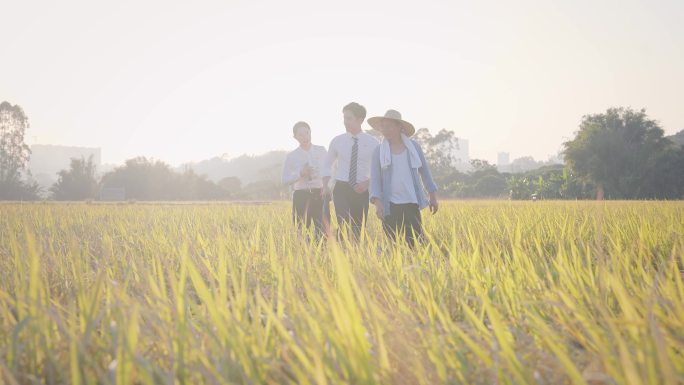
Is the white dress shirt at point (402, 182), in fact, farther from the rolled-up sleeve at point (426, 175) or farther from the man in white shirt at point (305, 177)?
the man in white shirt at point (305, 177)

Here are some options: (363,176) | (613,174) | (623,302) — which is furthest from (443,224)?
(613,174)

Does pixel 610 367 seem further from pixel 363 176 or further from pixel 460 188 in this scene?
pixel 460 188

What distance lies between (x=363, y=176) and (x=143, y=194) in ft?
145

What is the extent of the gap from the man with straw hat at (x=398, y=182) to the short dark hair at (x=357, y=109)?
0.67 meters

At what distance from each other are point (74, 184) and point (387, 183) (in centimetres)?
4328

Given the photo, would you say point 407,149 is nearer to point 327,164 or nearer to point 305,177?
point 327,164

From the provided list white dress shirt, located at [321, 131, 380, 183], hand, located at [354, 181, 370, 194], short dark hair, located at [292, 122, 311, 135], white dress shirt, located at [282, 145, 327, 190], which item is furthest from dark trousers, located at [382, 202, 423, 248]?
short dark hair, located at [292, 122, 311, 135]

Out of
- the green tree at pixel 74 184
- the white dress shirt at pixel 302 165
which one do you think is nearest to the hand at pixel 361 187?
the white dress shirt at pixel 302 165

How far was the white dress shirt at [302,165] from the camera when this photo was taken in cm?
511

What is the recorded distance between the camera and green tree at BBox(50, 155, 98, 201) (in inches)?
1561

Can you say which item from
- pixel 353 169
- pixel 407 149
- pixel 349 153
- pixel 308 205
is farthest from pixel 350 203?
pixel 407 149

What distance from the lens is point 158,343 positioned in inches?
44.9

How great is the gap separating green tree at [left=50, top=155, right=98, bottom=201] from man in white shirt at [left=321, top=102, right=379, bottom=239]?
41.8 metres

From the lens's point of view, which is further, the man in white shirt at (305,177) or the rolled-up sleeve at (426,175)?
the man in white shirt at (305,177)
